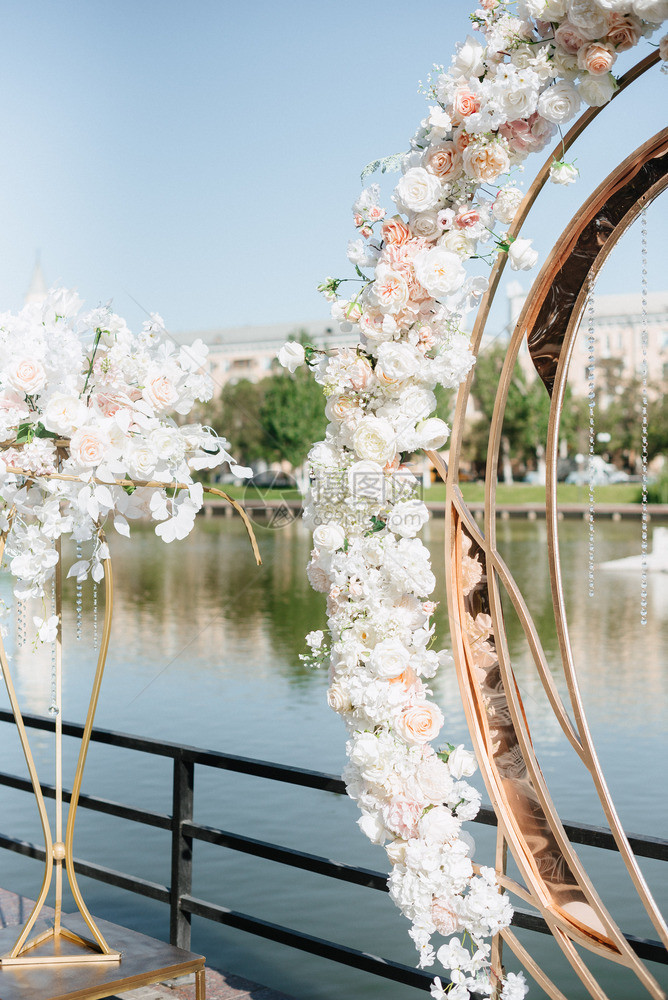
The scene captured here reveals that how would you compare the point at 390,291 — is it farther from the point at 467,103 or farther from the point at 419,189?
the point at 467,103

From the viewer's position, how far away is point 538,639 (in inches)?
81.1

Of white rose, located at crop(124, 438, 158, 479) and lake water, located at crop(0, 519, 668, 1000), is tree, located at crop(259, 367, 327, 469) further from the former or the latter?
white rose, located at crop(124, 438, 158, 479)

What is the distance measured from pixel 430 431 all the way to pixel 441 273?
303 mm

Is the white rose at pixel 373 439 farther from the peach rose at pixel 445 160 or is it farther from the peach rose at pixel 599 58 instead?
the peach rose at pixel 599 58

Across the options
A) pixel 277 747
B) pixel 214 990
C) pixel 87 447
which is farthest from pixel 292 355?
pixel 277 747

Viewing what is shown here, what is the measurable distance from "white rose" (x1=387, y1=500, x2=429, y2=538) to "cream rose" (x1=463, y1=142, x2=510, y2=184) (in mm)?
639

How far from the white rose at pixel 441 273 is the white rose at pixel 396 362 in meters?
0.12

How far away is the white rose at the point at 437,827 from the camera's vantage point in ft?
6.56

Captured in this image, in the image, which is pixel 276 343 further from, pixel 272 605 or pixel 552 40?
pixel 552 40

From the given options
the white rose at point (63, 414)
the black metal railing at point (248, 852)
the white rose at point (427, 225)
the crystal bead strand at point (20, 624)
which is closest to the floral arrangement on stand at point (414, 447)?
the white rose at point (427, 225)

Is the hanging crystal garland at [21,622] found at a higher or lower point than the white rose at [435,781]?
higher

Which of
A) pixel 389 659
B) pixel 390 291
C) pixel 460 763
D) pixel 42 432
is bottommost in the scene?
pixel 460 763

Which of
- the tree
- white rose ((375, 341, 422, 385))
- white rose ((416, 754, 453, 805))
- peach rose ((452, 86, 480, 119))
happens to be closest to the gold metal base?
white rose ((416, 754, 453, 805))

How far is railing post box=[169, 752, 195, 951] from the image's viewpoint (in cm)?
283
